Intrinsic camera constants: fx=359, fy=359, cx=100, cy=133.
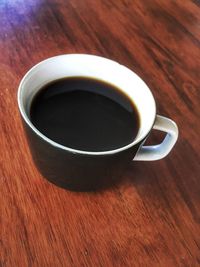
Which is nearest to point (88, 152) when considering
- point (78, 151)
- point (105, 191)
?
point (78, 151)

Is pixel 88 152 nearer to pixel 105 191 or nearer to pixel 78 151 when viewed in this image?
pixel 78 151

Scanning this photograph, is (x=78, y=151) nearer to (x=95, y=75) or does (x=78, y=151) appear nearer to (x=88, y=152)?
(x=88, y=152)

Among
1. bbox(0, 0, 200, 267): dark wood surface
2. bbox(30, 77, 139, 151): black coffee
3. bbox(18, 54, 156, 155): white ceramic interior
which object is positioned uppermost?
bbox(18, 54, 156, 155): white ceramic interior

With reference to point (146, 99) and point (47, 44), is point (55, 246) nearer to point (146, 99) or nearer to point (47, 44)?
point (146, 99)

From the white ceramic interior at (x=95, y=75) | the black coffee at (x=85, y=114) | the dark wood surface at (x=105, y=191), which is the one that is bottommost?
the dark wood surface at (x=105, y=191)

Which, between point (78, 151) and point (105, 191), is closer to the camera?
point (78, 151)

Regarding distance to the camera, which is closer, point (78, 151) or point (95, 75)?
point (78, 151)
